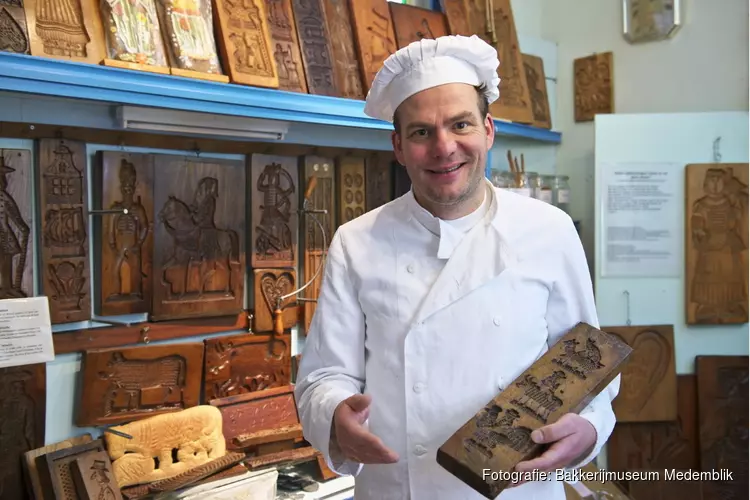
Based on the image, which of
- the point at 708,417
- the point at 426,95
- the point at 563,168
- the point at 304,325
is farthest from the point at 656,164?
the point at 426,95

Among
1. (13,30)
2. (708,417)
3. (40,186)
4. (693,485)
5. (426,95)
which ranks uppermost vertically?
(13,30)

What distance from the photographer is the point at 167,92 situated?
5.56 ft

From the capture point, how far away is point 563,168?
3191 millimetres

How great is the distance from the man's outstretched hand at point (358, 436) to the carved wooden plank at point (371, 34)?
4.48 ft

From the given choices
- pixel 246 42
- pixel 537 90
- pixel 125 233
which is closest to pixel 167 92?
pixel 246 42

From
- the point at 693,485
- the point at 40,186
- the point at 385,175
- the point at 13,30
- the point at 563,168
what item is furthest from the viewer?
the point at 563,168

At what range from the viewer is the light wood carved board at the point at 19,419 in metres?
1.71

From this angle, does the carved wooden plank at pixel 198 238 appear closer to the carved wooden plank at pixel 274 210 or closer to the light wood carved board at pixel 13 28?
the carved wooden plank at pixel 274 210

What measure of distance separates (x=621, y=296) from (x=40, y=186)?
2151 mm

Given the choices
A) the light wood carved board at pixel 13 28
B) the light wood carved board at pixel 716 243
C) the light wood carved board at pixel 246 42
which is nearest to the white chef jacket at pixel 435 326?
the light wood carved board at pixel 246 42

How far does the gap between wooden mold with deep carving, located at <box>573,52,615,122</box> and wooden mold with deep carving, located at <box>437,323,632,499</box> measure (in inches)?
82.2

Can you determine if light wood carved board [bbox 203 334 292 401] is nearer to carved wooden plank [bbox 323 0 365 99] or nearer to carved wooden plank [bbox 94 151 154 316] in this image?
carved wooden plank [bbox 94 151 154 316]

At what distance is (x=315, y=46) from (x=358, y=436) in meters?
1.43

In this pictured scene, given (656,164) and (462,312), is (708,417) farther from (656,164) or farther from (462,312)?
(462,312)
